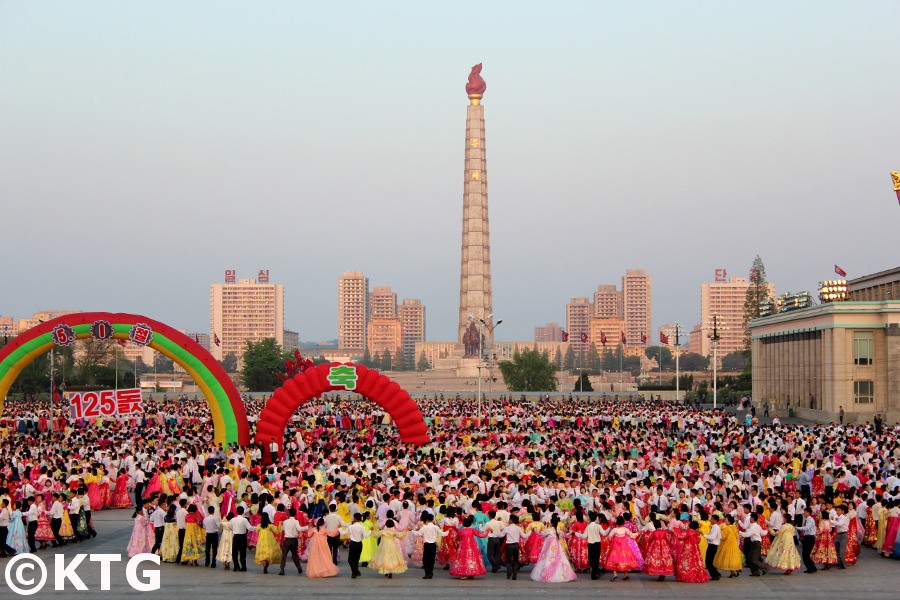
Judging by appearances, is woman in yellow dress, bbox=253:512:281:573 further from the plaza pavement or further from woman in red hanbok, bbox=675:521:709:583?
woman in red hanbok, bbox=675:521:709:583

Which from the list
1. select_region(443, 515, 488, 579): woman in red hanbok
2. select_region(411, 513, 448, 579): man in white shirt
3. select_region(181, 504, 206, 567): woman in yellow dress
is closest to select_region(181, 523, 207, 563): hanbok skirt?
select_region(181, 504, 206, 567): woman in yellow dress

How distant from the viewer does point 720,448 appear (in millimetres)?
27766

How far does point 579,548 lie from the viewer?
54.0ft

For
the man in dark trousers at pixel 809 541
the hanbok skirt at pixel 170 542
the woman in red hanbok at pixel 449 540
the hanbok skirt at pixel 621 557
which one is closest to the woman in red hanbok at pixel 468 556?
the woman in red hanbok at pixel 449 540

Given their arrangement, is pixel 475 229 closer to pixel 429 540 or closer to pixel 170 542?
pixel 170 542

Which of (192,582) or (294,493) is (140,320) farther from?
(192,582)

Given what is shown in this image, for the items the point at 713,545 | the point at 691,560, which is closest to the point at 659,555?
the point at 691,560

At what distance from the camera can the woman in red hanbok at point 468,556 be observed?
Answer: 16.2 metres

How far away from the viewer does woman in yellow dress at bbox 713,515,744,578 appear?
16000 millimetres

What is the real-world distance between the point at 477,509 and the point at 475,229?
10578 cm

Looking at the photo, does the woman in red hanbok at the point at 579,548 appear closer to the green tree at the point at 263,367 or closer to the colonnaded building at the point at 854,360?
the colonnaded building at the point at 854,360

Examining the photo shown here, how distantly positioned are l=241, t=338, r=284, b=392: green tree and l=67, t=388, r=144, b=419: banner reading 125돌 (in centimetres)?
5842

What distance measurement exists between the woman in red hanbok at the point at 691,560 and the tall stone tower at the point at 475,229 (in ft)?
339

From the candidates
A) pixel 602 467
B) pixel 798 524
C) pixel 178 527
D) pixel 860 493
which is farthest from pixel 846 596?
pixel 178 527
